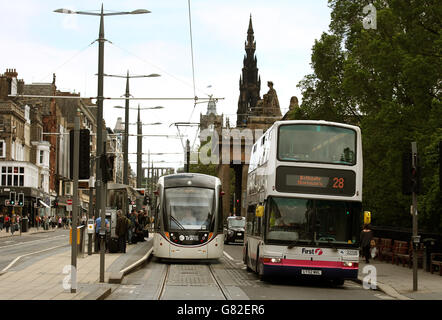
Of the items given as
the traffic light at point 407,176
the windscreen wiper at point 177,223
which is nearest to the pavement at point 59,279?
the windscreen wiper at point 177,223

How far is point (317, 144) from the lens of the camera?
20016 mm

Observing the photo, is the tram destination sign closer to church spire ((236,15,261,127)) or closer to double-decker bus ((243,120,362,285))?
double-decker bus ((243,120,362,285))

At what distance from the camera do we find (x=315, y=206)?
19.8m

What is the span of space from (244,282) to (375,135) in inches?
452

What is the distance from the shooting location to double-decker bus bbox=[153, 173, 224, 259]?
27.6 meters

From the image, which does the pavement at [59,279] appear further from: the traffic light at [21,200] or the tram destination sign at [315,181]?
the traffic light at [21,200]

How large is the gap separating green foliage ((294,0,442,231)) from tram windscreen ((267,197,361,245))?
240 inches

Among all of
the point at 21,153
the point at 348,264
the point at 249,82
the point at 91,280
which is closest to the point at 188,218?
the point at 348,264

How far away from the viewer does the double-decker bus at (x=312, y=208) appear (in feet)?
64.8

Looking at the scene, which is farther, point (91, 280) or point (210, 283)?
point (210, 283)

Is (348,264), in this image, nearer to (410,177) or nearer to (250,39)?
(410,177)

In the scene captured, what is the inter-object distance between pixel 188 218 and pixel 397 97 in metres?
9.48

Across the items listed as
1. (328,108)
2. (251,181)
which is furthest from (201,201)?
(328,108)

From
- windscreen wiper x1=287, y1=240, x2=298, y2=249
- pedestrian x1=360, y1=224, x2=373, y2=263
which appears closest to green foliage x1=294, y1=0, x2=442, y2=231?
pedestrian x1=360, y1=224, x2=373, y2=263
